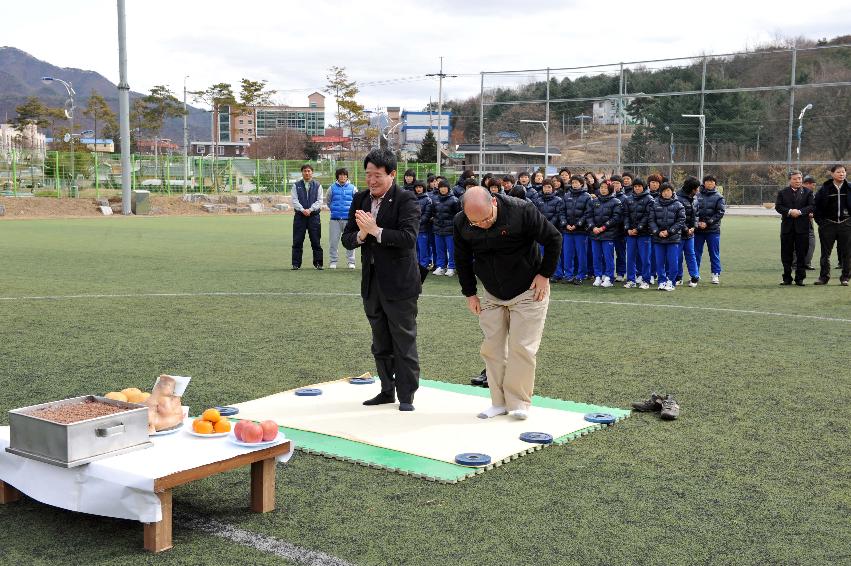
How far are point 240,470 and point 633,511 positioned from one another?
7.51 feet

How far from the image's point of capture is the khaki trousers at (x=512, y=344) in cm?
634

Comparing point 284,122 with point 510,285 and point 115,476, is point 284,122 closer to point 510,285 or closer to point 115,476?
point 510,285

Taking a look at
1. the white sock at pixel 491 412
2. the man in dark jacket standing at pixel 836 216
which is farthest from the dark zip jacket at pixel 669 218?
the white sock at pixel 491 412

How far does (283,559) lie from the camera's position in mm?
3969

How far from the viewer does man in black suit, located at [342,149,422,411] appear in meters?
6.49

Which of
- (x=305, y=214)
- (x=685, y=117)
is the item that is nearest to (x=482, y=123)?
(x=685, y=117)

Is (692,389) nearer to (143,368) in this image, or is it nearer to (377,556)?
(377,556)

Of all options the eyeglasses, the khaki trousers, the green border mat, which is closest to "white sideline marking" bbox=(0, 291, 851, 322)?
the green border mat

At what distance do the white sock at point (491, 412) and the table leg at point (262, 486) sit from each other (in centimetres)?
223

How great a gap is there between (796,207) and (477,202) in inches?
453

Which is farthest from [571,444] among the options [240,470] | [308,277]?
[308,277]

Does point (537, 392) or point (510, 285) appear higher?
point (510, 285)

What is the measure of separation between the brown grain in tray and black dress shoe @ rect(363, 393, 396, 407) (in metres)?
2.47

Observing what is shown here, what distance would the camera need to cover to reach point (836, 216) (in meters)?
15.1
